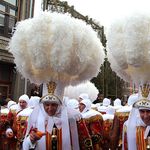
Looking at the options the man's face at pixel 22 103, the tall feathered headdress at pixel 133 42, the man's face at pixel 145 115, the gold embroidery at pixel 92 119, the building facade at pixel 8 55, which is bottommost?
the gold embroidery at pixel 92 119

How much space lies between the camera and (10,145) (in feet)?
16.1

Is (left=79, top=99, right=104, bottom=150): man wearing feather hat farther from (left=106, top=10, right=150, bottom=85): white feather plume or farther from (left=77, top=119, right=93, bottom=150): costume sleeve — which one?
(left=106, top=10, right=150, bottom=85): white feather plume

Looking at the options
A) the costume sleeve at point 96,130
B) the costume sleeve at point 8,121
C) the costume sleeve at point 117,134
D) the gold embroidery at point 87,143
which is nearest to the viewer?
the gold embroidery at point 87,143

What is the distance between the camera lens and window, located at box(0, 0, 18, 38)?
10.1 meters

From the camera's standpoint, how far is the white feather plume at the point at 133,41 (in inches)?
82.7

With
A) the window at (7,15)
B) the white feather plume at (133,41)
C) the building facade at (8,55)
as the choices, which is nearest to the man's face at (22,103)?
the white feather plume at (133,41)

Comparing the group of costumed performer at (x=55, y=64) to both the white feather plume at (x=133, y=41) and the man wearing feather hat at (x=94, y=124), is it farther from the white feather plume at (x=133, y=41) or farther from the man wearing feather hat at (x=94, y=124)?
the man wearing feather hat at (x=94, y=124)

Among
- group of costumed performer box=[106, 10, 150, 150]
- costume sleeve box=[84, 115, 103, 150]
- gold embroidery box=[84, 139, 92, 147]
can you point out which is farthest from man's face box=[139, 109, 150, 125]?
costume sleeve box=[84, 115, 103, 150]

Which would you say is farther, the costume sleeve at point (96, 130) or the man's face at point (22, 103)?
the man's face at point (22, 103)

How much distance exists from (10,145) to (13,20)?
7.77 metres

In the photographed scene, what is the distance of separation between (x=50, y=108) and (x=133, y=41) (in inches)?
53.8

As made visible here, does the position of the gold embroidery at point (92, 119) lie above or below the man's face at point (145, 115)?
below

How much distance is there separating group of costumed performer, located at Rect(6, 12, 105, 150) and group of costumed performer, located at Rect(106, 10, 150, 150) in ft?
1.22

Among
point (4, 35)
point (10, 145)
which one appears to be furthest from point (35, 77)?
point (4, 35)
